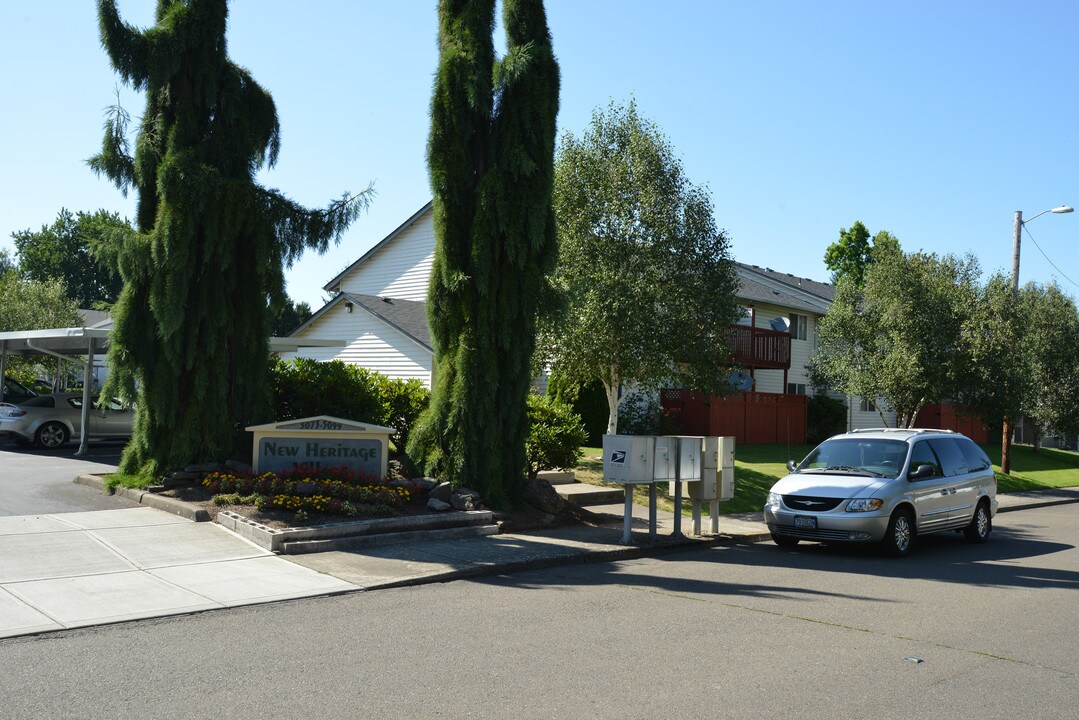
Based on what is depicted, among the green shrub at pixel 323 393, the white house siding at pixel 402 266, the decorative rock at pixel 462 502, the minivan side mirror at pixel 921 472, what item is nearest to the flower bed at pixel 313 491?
the decorative rock at pixel 462 502

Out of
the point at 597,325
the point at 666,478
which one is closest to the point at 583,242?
the point at 597,325

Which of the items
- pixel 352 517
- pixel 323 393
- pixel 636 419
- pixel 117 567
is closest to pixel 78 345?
pixel 323 393

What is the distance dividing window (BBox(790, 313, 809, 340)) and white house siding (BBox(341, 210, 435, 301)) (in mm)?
15618

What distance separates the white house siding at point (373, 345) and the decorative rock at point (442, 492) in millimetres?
12400

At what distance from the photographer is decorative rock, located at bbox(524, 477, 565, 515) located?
13.8 m

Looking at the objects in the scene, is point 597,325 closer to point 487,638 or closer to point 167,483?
point 167,483

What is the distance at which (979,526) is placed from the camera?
14.0 m

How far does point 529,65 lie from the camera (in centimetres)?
1381

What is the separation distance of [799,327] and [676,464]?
27016 millimetres

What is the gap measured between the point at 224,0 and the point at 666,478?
392 inches

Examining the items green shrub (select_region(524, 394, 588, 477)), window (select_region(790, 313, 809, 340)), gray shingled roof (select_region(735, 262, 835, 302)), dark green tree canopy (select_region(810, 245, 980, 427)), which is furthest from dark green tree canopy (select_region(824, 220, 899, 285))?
green shrub (select_region(524, 394, 588, 477))

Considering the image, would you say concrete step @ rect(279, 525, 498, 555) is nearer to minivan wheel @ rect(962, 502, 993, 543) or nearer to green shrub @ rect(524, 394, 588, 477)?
green shrub @ rect(524, 394, 588, 477)

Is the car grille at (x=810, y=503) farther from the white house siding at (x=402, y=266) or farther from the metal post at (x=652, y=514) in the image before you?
the white house siding at (x=402, y=266)

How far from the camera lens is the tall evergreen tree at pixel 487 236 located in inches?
537
